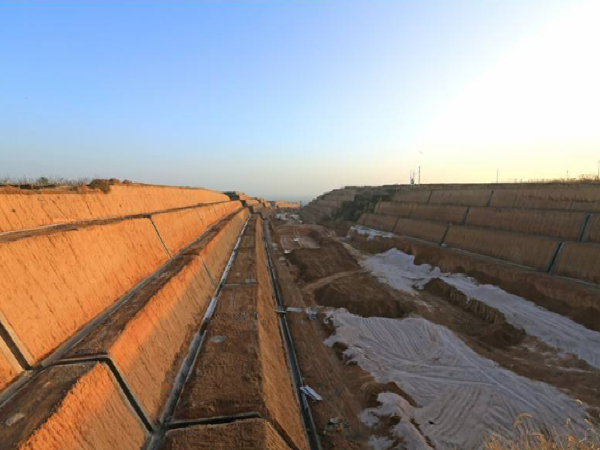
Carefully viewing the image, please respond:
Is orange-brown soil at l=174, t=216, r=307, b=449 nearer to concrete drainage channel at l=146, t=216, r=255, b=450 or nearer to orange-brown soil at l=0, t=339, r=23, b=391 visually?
concrete drainage channel at l=146, t=216, r=255, b=450

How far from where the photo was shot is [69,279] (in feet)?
20.8

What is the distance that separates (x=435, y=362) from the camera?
32.0ft

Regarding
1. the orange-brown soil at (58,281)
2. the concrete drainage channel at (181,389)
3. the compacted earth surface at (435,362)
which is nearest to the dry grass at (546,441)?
the compacted earth surface at (435,362)

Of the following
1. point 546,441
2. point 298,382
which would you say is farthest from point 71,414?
point 546,441

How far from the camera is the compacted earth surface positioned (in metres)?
7.14

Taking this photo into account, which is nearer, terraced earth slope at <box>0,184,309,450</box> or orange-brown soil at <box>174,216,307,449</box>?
terraced earth slope at <box>0,184,309,450</box>

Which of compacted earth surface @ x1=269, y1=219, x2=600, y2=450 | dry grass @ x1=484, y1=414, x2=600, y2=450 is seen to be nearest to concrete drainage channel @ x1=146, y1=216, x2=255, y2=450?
compacted earth surface @ x1=269, y1=219, x2=600, y2=450

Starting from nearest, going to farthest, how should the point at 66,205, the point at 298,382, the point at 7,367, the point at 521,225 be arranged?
1. the point at 7,367
2. the point at 298,382
3. the point at 66,205
4. the point at 521,225

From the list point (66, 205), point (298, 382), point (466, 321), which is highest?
point (66, 205)

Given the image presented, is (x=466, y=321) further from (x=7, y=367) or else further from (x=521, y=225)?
(x=7, y=367)

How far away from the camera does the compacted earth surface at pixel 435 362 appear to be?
23.4 ft

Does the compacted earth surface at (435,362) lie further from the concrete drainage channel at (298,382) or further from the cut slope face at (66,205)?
the cut slope face at (66,205)

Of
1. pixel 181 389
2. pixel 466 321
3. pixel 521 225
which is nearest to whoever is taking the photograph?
pixel 181 389

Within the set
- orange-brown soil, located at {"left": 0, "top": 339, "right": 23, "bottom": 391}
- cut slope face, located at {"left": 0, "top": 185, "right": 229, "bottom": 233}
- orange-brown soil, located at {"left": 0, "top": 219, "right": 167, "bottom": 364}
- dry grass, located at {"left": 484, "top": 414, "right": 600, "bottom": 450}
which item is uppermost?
cut slope face, located at {"left": 0, "top": 185, "right": 229, "bottom": 233}
